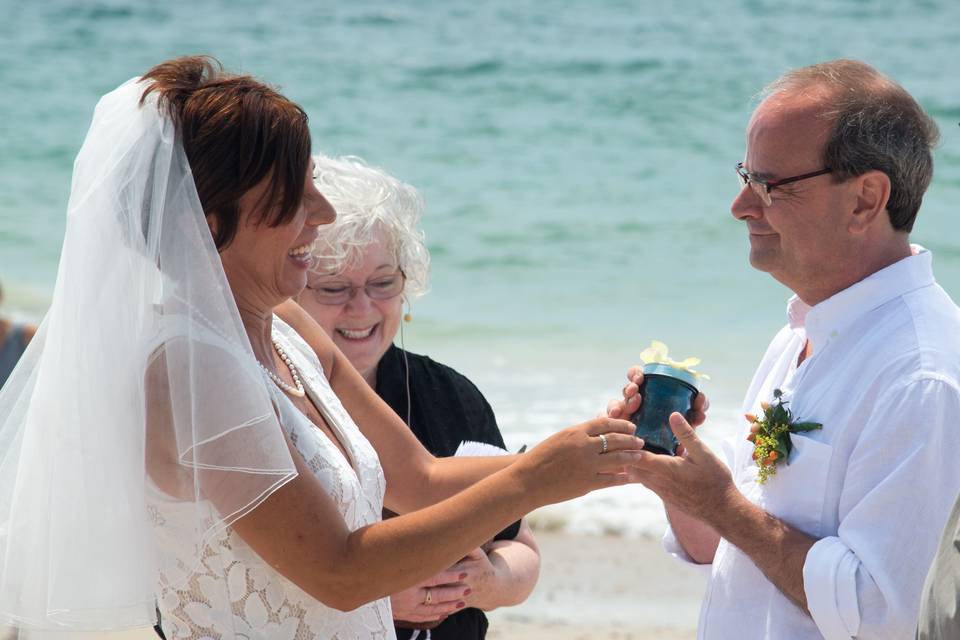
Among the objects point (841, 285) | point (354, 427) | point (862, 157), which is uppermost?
point (862, 157)

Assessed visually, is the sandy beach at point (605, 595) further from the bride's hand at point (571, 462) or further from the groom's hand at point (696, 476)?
the bride's hand at point (571, 462)

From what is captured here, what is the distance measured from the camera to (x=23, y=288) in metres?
13.4

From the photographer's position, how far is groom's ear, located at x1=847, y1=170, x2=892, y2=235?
3.05 m

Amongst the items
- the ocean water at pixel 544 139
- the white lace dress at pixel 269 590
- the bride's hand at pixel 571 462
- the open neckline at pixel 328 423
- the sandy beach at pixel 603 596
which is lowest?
the ocean water at pixel 544 139

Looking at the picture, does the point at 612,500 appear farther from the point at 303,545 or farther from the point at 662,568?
the point at 303,545

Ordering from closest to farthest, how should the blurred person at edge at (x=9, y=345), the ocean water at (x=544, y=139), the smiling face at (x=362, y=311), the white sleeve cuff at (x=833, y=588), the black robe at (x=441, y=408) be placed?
the white sleeve cuff at (x=833, y=588)
the black robe at (x=441, y=408)
the smiling face at (x=362, y=311)
the blurred person at edge at (x=9, y=345)
the ocean water at (x=544, y=139)

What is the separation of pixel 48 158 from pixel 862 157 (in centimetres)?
1636

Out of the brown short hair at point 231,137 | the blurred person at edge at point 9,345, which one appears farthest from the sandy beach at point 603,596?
the brown short hair at point 231,137

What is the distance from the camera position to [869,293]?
306 centimetres

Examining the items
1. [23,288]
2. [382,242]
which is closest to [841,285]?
[382,242]

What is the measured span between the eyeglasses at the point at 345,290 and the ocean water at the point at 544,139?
387 cm

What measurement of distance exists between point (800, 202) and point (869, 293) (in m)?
0.29

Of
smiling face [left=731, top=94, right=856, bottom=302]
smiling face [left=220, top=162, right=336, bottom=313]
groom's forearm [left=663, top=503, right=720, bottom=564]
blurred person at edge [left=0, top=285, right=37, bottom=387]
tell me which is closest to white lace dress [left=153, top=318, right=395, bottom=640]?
smiling face [left=220, top=162, right=336, bottom=313]

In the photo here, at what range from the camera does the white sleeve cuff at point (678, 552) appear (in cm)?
361
